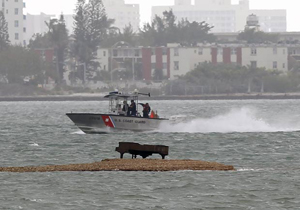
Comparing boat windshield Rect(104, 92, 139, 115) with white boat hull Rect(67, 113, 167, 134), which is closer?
boat windshield Rect(104, 92, 139, 115)

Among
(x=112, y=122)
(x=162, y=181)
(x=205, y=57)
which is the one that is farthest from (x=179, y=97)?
(x=162, y=181)

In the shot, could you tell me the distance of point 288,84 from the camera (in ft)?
634

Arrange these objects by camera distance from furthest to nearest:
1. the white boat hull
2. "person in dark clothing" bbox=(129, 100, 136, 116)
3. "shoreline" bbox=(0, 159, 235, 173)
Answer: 1. the white boat hull
2. "person in dark clothing" bbox=(129, 100, 136, 116)
3. "shoreline" bbox=(0, 159, 235, 173)

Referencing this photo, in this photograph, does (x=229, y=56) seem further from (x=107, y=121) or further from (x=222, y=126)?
(x=107, y=121)

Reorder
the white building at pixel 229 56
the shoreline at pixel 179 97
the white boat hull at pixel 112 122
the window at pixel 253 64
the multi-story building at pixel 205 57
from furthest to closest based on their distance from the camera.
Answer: the window at pixel 253 64 → the multi-story building at pixel 205 57 → the white building at pixel 229 56 → the shoreline at pixel 179 97 → the white boat hull at pixel 112 122

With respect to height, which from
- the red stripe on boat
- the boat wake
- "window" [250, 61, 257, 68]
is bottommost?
the boat wake

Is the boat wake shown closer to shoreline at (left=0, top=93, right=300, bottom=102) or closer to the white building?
shoreline at (left=0, top=93, right=300, bottom=102)

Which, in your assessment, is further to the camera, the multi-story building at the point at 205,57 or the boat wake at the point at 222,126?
the multi-story building at the point at 205,57

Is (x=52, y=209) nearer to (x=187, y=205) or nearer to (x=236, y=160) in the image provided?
(x=187, y=205)


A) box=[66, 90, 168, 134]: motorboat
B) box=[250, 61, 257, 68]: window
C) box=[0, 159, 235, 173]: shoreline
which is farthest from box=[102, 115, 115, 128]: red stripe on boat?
box=[250, 61, 257, 68]: window

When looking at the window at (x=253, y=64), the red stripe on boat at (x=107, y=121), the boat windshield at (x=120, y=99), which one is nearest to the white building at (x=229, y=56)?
the window at (x=253, y=64)

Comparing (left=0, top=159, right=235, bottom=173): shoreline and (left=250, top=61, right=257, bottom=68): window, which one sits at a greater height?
(left=0, top=159, right=235, bottom=173): shoreline

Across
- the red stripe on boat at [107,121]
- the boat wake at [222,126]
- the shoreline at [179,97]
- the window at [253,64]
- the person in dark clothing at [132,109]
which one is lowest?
the shoreline at [179,97]

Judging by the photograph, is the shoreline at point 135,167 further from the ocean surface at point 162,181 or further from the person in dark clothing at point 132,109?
the person in dark clothing at point 132,109
